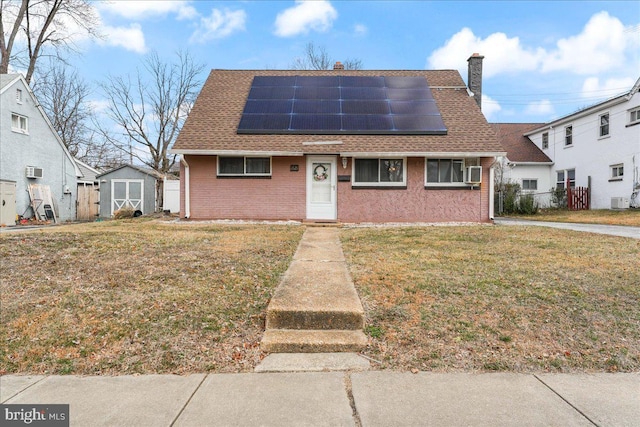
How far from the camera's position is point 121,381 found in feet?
8.27

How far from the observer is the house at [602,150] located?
627 inches

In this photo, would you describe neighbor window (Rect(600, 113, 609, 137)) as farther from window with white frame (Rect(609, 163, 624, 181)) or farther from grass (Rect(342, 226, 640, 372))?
grass (Rect(342, 226, 640, 372))

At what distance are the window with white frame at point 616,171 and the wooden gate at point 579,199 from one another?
1.39 m

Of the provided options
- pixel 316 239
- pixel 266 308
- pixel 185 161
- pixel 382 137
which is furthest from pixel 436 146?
pixel 266 308

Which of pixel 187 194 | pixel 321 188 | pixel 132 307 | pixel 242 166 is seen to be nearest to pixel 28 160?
pixel 187 194

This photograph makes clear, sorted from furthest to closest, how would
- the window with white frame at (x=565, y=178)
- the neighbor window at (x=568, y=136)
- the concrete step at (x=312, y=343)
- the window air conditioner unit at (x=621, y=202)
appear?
the neighbor window at (x=568, y=136), the window with white frame at (x=565, y=178), the window air conditioner unit at (x=621, y=202), the concrete step at (x=312, y=343)

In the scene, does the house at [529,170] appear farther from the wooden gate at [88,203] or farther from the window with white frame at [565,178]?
the wooden gate at [88,203]

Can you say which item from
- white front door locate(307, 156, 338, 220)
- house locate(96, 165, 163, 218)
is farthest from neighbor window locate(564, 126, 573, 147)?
house locate(96, 165, 163, 218)

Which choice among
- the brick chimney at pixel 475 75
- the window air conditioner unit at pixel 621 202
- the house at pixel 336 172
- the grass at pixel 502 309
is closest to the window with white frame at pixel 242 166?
the house at pixel 336 172

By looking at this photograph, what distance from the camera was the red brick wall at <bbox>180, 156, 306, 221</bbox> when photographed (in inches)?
437

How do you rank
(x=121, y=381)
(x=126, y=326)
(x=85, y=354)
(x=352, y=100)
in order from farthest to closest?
(x=352, y=100), (x=126, y=326), (x=85, y=354), (x=121, y=381)

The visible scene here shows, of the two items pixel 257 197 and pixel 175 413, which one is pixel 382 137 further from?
pixel 175 413

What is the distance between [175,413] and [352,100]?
38.3 ft

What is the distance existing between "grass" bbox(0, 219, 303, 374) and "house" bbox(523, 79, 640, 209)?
17.9m
